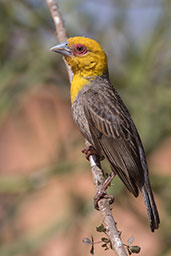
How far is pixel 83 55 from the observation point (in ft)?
14.8

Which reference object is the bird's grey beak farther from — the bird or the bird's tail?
the bird's tail

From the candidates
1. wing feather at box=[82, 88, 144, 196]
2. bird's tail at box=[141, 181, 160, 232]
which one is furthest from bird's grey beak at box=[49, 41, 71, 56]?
bird's tail at box=[141, 181, 160, 232]

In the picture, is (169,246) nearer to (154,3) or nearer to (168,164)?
(154,3)

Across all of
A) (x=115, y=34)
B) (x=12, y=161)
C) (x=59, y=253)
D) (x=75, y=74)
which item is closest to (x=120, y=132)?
(x=75, y=74)

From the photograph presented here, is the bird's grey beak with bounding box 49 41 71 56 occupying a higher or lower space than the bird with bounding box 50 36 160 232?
higher

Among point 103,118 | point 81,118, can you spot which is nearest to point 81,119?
point 81,118

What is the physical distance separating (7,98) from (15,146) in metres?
5.95

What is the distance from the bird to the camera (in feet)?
13.7

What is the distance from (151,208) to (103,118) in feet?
2.79

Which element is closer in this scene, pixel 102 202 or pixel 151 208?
pixel 102 202

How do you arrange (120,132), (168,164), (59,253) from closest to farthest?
(120,132) < (59,253) < (168,164)

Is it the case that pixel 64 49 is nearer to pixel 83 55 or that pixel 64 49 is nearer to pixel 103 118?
pixel 83 55

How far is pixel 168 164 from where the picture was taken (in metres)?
10.3

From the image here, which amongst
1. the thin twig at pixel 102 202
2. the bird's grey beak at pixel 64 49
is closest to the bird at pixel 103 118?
the bird's grey beak at pixel 64 49
